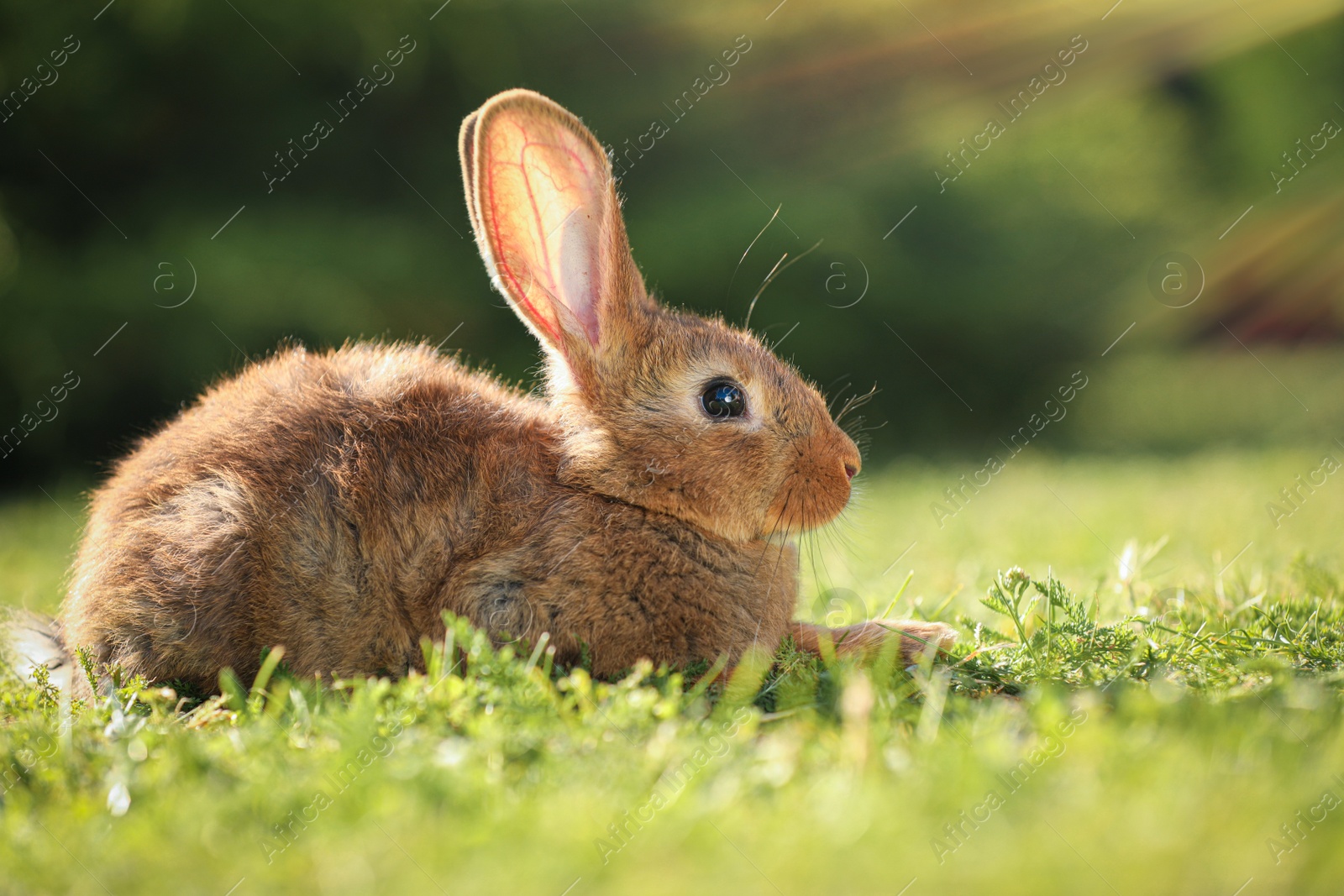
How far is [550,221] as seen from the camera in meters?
3.53

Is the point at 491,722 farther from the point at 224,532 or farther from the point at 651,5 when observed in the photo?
the point at 651,5

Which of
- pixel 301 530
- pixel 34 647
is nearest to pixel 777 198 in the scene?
pixel 301 530

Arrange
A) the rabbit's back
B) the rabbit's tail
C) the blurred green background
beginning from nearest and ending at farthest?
the rabbit's back < the rabbit's tail < the blurred green background

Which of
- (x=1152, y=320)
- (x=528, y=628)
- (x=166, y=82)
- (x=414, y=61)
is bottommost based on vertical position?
(x=1152, y=320)

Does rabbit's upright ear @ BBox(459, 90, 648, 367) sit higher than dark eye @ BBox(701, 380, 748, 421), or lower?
higher

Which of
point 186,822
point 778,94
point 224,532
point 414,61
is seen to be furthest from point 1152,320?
point 186,822

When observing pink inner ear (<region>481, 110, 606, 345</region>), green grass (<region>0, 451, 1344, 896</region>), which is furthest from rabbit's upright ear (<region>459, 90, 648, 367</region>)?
green grass (<region>0, 451, 1344, 896</region>)

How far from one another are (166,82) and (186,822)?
9.37m

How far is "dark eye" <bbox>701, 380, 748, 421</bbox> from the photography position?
11.7ft

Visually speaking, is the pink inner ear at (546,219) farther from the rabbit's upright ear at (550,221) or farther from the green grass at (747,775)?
the green grass at (747,775)

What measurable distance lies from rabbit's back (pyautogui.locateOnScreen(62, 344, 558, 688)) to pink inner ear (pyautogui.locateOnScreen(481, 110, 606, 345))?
45 cm

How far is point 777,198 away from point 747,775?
373 inches

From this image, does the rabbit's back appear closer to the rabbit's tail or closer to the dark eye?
the rabbit's tail

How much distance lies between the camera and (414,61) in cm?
994
